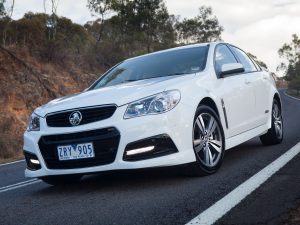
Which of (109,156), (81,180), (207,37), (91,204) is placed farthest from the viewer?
(207,37)

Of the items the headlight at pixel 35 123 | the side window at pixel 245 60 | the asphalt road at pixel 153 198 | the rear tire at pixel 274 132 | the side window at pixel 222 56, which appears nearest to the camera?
the asphalt road at pixel 153 198

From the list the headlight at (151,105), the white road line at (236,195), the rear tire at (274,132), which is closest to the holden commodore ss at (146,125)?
the headlight at (151,105)

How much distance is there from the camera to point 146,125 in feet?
15.7

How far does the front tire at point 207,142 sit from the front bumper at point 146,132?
0.53ft

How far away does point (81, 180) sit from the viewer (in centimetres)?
611

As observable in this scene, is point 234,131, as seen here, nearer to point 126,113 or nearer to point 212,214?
point 126,113

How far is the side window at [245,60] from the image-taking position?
7309 mm

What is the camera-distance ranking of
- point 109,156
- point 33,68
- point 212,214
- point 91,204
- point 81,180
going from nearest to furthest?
point 212,214
point 91,204
point 109,156
point 81,180
point 33,68

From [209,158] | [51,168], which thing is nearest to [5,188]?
[51,168]

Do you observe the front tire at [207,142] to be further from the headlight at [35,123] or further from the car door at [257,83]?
the headlight at [35,123]

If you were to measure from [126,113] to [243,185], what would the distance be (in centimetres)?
128

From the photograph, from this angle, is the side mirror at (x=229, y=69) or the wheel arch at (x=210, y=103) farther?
the side mirror at (x=229, y=69)

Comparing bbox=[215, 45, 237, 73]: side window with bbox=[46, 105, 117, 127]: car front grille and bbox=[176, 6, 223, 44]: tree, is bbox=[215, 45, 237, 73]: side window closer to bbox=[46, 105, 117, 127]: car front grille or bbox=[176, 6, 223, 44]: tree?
bbox=[46, 105, 117, 127]: car front grille

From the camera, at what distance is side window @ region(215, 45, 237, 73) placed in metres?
6.36
